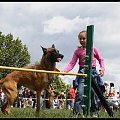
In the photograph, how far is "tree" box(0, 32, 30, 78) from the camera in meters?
47.6

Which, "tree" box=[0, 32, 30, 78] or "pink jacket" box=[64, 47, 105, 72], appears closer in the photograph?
"pink jacket" box=[64, 47, 105, 72]

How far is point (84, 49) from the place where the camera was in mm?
7457

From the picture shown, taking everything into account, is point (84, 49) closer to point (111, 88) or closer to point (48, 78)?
point (48, 78)

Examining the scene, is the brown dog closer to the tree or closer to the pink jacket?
the pink jacket

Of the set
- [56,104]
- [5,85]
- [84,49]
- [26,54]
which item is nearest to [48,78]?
[5,85]

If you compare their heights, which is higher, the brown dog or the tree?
the tree

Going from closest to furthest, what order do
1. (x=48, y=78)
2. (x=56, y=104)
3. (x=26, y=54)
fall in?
1. (x=48, y=78)
2. (x=56, y=104)
3. (x=26, y=54)

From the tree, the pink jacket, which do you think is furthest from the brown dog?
the tree

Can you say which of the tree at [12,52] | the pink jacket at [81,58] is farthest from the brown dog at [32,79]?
the tree at [12,52]

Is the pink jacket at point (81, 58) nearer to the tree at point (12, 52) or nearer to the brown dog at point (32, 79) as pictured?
the brown dog at point (32, 79)

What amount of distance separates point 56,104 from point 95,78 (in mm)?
13336

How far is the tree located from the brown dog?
37547 mm

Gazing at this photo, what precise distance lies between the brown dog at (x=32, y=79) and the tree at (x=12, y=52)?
1478 inches

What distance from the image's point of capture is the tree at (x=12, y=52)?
1874 inches
